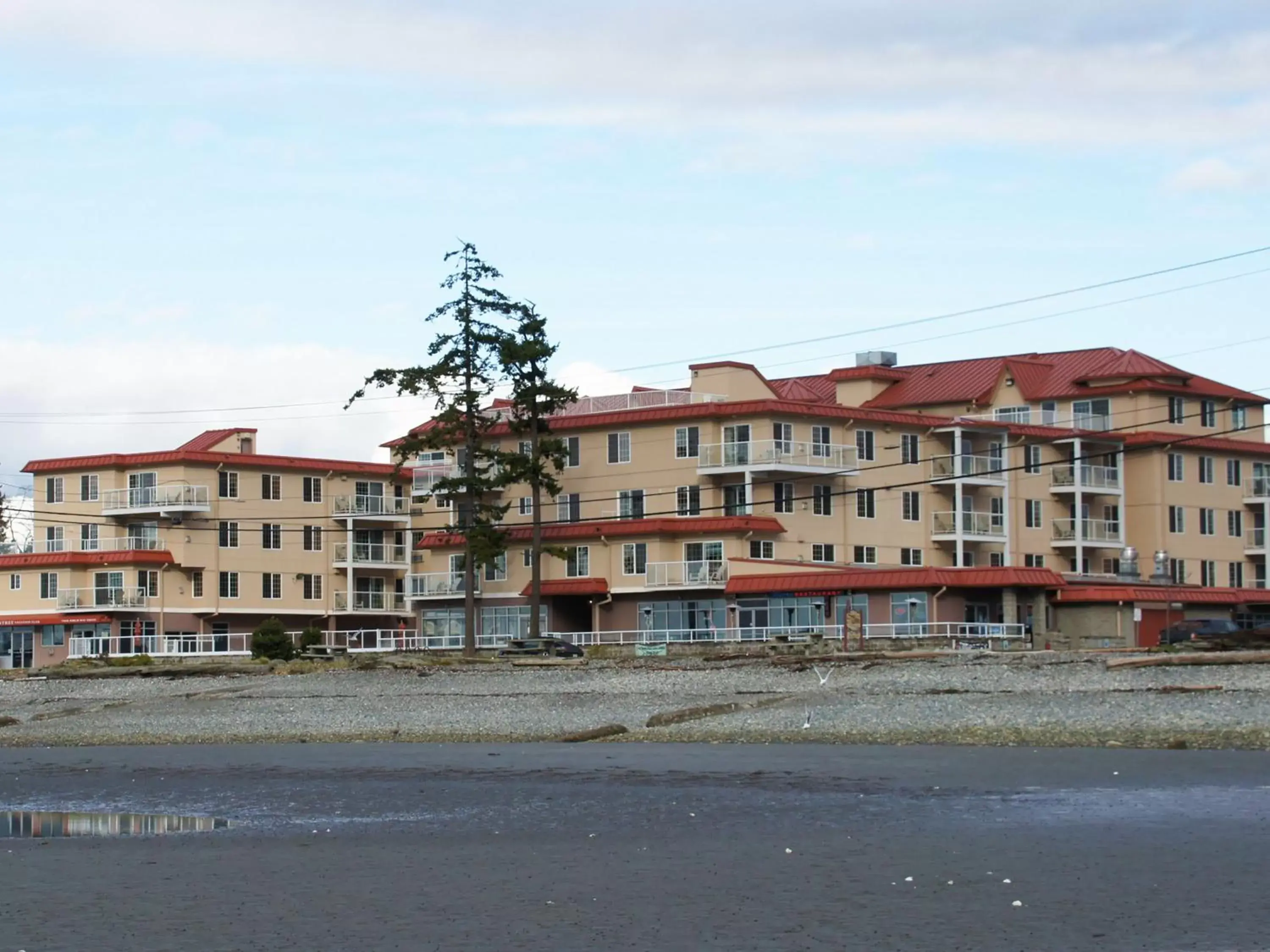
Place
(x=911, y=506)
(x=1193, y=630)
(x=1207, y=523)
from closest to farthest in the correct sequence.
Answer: (x=1193, y=630) < (x=911, y=506) < (x=1207, y=523)

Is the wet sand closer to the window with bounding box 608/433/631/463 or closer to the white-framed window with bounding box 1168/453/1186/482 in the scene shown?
the window with bounding box 608/433/631/463

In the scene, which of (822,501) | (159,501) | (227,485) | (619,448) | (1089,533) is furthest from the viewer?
(227,485)

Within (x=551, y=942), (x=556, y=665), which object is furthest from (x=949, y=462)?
(x=551, y=942)

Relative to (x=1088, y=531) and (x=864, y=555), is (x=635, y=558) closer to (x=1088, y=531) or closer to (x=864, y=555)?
(x=864, y=555)

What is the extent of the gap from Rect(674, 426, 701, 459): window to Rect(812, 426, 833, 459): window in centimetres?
531

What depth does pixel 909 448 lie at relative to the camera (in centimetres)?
8900

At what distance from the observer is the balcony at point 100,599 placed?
94375mm

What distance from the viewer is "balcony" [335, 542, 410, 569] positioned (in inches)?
4045

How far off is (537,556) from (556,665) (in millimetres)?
19904

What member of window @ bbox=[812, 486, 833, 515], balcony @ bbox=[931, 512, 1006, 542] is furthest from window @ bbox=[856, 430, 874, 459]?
balcony @ bbox=[931, 512, 1006, 542]

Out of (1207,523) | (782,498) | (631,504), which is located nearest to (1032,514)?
(1207,523)

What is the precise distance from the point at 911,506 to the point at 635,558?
14.1 m

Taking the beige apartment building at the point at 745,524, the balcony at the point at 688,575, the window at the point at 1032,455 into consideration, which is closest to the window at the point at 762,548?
the beige apartment building at the point at 745,524

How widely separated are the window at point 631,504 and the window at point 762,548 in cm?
618
